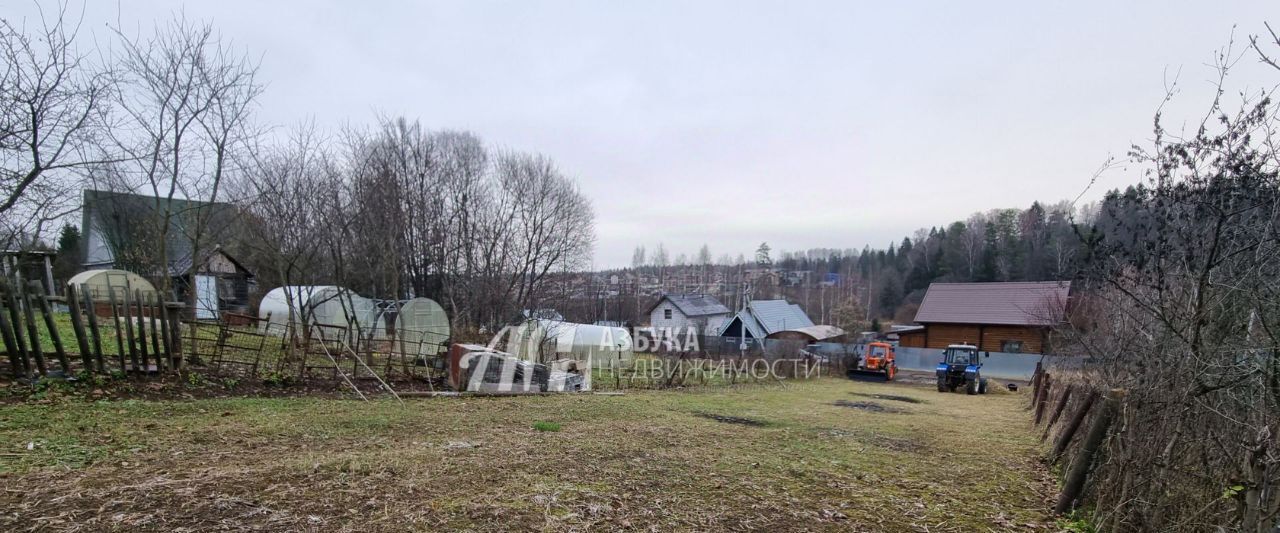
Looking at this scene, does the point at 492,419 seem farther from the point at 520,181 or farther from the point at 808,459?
the point at 520,181

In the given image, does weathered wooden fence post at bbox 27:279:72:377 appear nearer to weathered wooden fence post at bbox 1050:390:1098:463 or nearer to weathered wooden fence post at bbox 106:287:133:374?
weathered wooden fence post at bbox 106:287:133:374

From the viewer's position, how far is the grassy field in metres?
3.66

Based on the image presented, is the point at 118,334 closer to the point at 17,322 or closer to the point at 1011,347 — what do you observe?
the point at 17,322

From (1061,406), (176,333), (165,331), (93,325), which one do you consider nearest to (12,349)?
(93,325)

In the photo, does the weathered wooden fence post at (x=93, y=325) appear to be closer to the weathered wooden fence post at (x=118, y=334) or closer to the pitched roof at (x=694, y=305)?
the weathered wooden fence post at (x=118, y=334)

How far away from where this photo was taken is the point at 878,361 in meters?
25.9

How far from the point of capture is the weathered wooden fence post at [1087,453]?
418cm

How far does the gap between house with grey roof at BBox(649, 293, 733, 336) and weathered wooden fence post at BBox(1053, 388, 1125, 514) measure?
4091 cm

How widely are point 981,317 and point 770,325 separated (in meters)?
12.1

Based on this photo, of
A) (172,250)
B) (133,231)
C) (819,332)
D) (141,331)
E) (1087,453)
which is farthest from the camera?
(819,332)

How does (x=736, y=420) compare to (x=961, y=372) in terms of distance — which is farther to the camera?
(x=961, y=372)

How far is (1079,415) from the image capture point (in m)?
5.32

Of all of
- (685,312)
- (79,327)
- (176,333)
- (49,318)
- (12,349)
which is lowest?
(685,312)

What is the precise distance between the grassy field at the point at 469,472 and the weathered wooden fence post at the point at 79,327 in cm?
109
